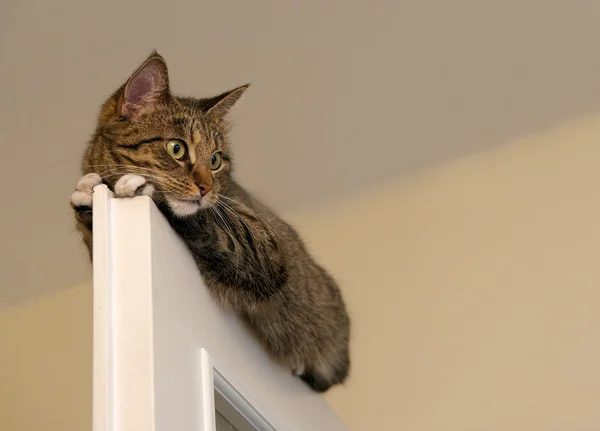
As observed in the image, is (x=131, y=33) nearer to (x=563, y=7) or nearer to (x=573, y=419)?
(x=563, y=7)

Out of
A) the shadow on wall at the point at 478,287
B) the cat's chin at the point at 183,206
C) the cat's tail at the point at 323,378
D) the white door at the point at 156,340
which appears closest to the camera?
the white door at the point at 156,340

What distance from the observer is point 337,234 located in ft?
6.19

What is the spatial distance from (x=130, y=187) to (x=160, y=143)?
0.23m

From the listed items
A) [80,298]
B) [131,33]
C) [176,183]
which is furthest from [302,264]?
[80,298]

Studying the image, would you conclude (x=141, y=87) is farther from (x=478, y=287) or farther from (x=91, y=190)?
(x=478, y=287)

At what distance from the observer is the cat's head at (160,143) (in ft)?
2.90

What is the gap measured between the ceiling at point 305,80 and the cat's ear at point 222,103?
33 centimetres

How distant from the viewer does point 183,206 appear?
878mm

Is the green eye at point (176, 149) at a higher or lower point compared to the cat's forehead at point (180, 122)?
lower

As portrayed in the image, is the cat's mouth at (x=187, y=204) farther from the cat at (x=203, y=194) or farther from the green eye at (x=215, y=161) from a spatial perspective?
the green eye at (x=215, y=161)

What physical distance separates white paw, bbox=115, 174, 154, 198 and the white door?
0.07 ft

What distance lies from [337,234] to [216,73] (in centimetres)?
59

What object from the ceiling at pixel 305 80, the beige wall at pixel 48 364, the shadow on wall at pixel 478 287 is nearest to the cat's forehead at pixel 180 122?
the ceiling at pixel 305 80

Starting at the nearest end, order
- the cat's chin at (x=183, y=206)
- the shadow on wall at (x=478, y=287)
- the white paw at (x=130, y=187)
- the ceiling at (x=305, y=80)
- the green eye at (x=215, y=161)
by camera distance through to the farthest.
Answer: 1. the white paw at (x=130, y=187)
2. the cat's chin at (x=183, y=206)
3. the green eye at (x=215, y=161)
4. the ceiling at (x=305, y=80)
5. the shadow on wall at (x=478, y=287)
